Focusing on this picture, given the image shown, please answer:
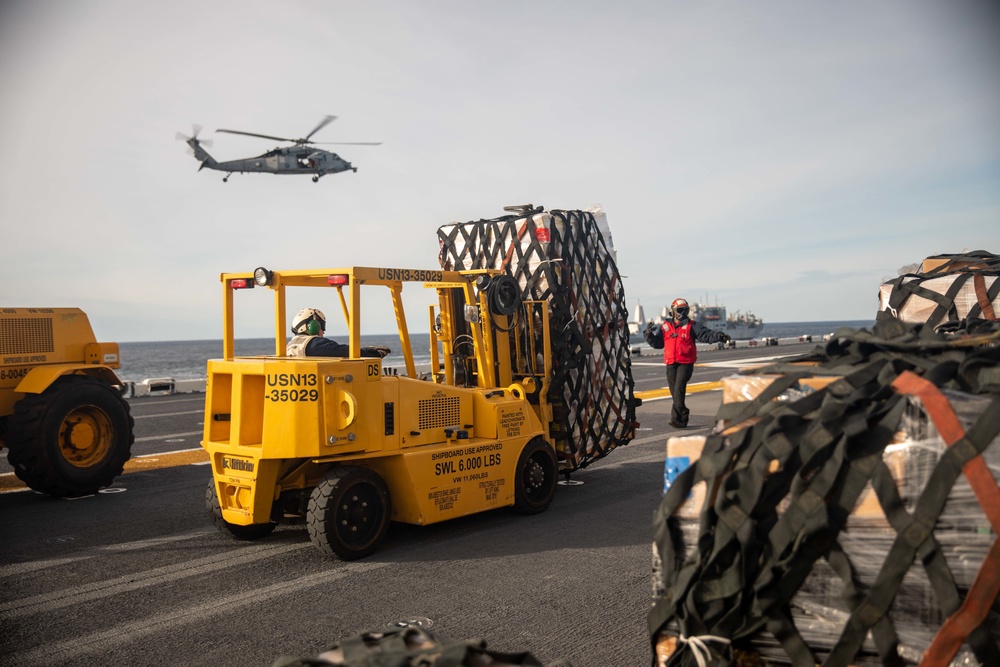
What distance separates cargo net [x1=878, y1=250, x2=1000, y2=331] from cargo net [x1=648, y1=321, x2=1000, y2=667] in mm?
2477

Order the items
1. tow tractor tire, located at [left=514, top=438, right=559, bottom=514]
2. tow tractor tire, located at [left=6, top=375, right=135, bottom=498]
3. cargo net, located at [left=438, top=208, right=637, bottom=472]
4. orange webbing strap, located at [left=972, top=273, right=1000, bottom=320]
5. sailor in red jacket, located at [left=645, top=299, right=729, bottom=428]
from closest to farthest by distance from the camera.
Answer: orange webbing strap, located at [left=972, top=273, right=1000, bottom=320] → tow tractor tire, located at [left=514, top=438, right=559, bottom=514] → cargo net, located at [left=438, top=208, right=637, bottom=472] → tow tractor tire, located at [left=6, top=375, right=135, bottom=498] → sailor in red jacket, located at [left=645, top=299, right=729, bottom=428]

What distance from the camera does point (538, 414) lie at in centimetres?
849

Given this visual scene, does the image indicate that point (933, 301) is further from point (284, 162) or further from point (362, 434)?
point (284, 162)

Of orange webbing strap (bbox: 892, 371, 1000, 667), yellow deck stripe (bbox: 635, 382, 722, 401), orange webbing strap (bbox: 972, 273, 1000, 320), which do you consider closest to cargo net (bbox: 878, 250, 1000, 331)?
orange webbing strap (bbox: 972, 273, 1000, 320)

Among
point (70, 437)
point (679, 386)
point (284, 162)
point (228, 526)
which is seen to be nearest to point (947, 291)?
point (228, 526)

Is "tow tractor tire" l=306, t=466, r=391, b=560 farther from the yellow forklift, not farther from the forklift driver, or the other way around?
the yellow forklift

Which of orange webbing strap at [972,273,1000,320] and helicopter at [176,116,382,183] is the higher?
helicopter at [176,116,382,183]

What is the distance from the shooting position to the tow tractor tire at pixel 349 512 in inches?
247

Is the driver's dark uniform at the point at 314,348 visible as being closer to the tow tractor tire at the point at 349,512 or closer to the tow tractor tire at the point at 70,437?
the tow tractor tire at the point at 349,512

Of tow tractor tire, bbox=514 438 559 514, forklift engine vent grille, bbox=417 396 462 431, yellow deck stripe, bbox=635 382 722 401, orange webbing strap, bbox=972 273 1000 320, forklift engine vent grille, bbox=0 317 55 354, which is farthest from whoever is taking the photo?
yellow deck stripe, bbox=635 382 722 401

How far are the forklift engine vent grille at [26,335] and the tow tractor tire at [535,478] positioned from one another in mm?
6079

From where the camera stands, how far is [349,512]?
254 inches

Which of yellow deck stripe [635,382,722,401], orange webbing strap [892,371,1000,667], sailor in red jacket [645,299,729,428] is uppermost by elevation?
sailor in red jacket [645,299,729,428]

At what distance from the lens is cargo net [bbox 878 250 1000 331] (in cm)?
510
